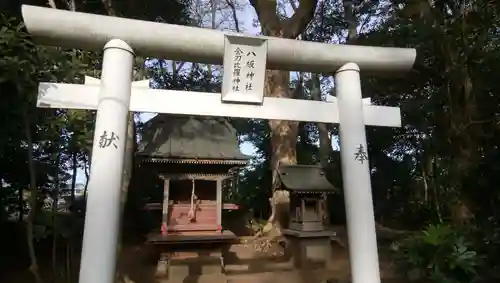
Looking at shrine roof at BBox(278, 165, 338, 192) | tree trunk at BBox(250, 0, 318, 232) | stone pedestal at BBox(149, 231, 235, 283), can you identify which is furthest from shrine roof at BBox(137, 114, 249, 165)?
tree trunk at BBox(250, 0, 318, 232)

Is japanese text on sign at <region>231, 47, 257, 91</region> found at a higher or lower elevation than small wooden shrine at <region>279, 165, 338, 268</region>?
higher

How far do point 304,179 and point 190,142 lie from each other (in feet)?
11.7

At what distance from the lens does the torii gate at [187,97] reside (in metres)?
3.22

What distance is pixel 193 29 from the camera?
12.1 feet

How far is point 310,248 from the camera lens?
10242 millimetres

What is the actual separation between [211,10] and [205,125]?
9971 millimetres

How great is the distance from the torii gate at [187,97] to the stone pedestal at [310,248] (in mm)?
6518

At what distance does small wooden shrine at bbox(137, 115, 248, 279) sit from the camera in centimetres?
823

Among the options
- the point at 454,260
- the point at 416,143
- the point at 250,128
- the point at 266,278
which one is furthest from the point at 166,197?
the point at 250,128

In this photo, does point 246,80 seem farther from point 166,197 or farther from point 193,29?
point 166,197

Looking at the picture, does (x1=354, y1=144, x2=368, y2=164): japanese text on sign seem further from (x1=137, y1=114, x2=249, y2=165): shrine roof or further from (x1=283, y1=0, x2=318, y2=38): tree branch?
(x1=283, y1=0, x2=318, y2=38): tree branch

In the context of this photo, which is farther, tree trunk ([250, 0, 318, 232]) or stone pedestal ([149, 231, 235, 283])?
tree trunk ([250, 0, 318, 232])

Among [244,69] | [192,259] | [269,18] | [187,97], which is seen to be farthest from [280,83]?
[187,97]

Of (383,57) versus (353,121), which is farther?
(383,57)
